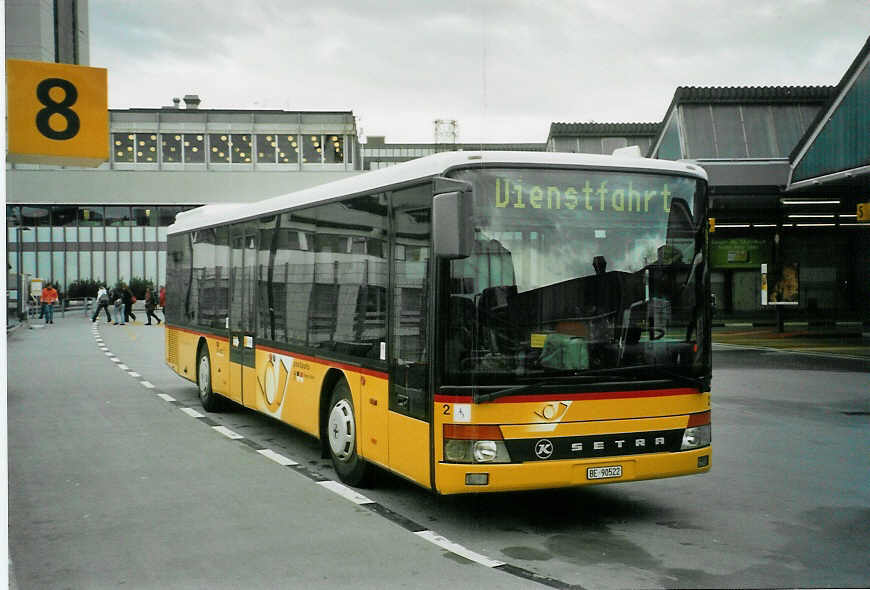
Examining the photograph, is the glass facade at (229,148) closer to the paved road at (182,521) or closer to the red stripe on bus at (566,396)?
the paved road at (182,521)

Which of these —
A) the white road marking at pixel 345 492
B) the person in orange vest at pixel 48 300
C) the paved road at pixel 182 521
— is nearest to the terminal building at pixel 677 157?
the person in orange vest at pixel 48 300

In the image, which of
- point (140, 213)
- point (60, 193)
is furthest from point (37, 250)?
point (140, 213)

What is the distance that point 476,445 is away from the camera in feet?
21.5

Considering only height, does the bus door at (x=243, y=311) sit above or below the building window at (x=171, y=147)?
below

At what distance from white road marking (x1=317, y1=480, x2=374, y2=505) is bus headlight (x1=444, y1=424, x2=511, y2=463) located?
153 cm

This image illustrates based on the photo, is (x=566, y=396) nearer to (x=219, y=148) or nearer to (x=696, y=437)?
(x=696, y=437)

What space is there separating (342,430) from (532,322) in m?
2.57

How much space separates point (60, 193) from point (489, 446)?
23.9 metres

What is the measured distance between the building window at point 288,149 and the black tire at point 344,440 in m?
42.5

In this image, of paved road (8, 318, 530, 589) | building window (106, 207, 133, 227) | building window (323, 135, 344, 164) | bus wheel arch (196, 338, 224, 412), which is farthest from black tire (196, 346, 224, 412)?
building window (323, 135, 344, 164)

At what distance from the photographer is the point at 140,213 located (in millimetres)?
22734

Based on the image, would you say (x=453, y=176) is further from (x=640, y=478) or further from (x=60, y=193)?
(x=60, y=193)

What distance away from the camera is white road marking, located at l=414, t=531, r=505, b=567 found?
608 centimetres

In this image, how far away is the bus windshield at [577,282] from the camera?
6.61 metres
